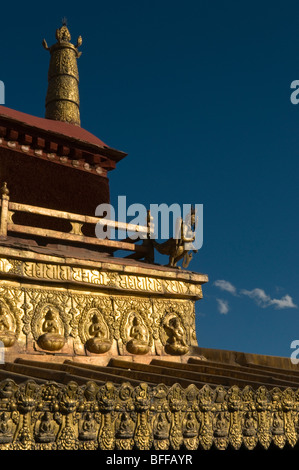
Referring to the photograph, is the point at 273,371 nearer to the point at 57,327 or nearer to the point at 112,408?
the point at 57,327

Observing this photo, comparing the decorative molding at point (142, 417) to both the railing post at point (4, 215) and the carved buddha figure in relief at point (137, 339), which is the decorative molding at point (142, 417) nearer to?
the carved buddha figure in relief at point (137, 339)

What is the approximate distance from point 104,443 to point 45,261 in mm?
3331

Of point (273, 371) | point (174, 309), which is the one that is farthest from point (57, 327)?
point (273, 371)

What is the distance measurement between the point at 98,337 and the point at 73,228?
7.29ft

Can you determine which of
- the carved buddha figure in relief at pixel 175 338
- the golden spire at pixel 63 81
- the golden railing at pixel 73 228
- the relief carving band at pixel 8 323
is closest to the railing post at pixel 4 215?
the golden railing at pixel 73 228

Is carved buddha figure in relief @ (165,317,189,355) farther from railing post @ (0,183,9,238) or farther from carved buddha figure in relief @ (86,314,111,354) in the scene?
railing post @ (0,183,9,238)

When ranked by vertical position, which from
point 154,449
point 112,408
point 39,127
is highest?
point 39,127

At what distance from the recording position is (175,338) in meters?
8.22

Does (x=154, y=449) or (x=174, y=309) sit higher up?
(x=174, y=309)

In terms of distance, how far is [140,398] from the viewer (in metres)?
4.79

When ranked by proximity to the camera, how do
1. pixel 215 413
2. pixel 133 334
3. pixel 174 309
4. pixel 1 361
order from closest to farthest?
pixel 215 413
pixel 1 361
pixel 133 334
pixel 174 309

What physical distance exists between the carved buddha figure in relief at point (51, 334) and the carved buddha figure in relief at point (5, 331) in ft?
1.40

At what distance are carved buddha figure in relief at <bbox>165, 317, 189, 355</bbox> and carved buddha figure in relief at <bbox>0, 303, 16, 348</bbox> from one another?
264cm

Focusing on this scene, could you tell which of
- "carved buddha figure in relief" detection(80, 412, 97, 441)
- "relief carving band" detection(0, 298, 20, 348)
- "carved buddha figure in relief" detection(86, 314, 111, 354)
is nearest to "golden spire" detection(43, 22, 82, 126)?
"carved buddha figure in relief" detection(86, 314, 111, 354)
